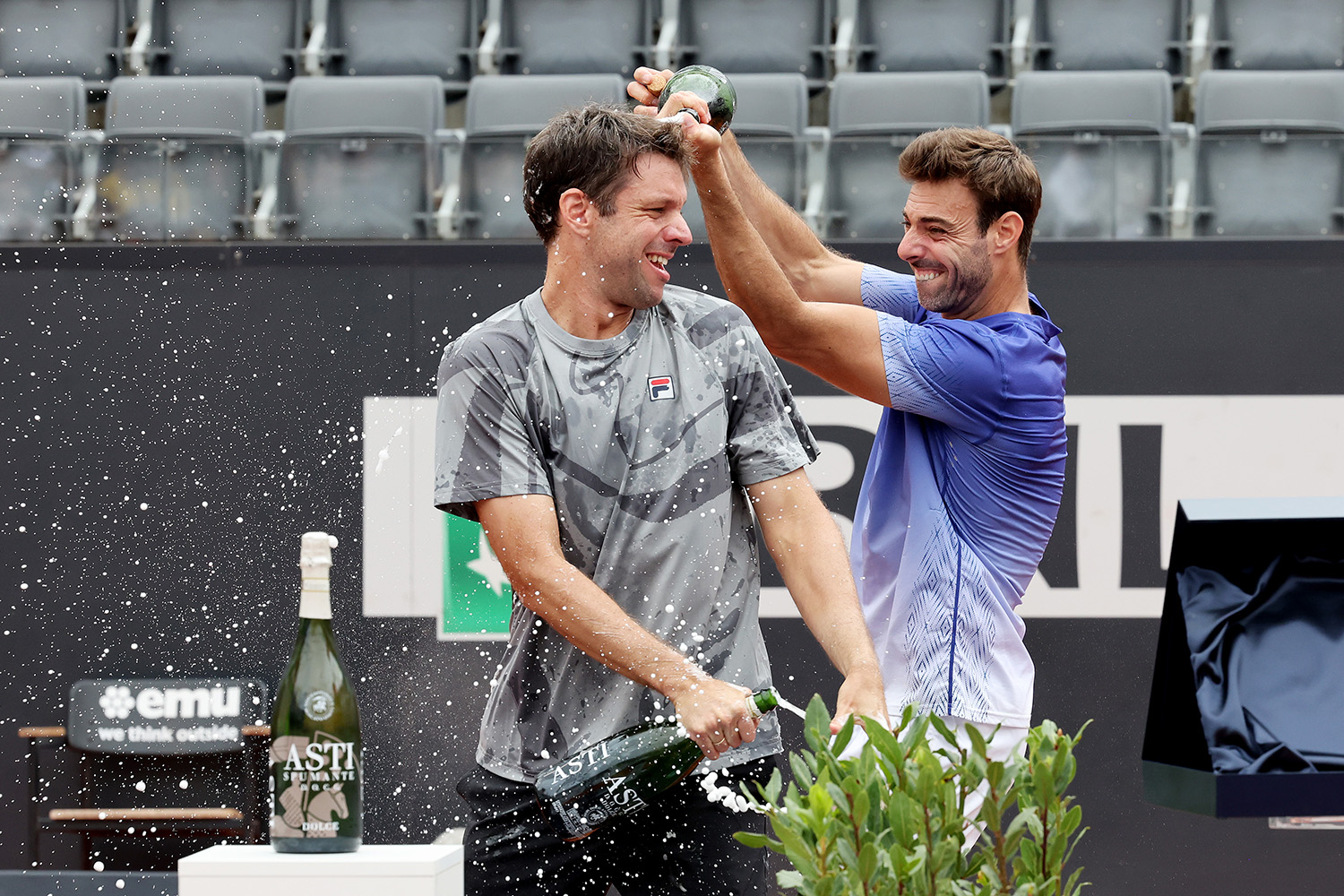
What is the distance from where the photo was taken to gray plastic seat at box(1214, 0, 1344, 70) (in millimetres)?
5129

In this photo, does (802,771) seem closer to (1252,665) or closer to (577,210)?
(1252,665)

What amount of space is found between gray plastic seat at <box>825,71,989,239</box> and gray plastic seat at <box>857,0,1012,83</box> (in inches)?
5.3

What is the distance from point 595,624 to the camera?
1647mm

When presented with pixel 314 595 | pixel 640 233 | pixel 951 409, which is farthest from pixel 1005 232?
pixel 314 595

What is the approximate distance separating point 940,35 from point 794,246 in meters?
3.30

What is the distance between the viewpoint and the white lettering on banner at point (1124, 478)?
364cm

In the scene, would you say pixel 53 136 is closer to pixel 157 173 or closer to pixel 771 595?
pixel 157 173

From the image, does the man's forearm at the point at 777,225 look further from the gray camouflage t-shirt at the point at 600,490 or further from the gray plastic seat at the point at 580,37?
the gray plastic seat at the point at 580,37

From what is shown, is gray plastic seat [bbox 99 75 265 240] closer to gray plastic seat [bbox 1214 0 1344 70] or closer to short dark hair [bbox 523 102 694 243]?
short dark hair [bbox 523 102 694 243]

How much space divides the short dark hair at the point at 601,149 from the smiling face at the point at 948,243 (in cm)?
51

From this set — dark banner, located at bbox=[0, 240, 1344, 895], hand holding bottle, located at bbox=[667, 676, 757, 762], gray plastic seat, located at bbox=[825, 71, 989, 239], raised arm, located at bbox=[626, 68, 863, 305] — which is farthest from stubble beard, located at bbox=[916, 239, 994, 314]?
gray plastic seat, located at bbox=[825, 71, 989, 239]

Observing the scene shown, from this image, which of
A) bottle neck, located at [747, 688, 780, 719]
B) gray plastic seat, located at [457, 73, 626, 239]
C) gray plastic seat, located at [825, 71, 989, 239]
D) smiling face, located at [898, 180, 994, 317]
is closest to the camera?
bottle neck, located at [747, 688, 780, 719]

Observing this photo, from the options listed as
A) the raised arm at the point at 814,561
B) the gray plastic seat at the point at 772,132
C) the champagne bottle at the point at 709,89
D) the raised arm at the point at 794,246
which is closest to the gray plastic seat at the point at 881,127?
the gray plastic seat at the point at 772,132

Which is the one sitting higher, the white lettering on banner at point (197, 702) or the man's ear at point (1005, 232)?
the man's ear at point (1005, 232)
